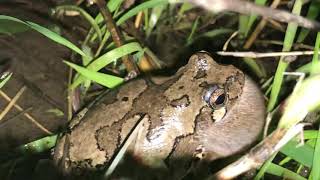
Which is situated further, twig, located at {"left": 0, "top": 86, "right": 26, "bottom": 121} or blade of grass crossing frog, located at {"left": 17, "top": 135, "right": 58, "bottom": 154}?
twig, located at {"left": 0, "top": 86, "right": 26, "bottom": 121}

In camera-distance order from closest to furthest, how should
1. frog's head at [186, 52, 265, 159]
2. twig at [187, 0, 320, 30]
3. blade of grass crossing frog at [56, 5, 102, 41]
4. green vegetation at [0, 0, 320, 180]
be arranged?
twig at [187, 0, 320, 30] < green vegetation at [0, 0, 320, 180] < frog's head at [186, 52, 265, 159] < blade of grass crossing frog at [56, 5, 102, 41]

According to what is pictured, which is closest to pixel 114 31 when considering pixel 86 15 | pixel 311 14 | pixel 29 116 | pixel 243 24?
pixel 86 15

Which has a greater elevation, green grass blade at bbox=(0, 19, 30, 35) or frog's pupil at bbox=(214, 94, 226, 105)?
green grass blade at bbox=(0, 19, 30, 35)

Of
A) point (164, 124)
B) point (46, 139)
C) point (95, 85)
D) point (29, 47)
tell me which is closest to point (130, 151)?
point (164, 124)

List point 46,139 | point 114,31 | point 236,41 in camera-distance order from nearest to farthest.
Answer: point 46,139, point 114,31, point 236,41

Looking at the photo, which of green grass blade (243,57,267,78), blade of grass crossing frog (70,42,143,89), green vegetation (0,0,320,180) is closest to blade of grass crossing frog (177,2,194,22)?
green vegetation (0,0,320,180)

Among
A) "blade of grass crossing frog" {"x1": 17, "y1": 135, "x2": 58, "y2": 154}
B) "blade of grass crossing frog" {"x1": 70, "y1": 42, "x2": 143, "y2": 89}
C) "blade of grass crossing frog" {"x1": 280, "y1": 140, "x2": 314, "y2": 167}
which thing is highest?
"blade of grass crossing frog" {"x1": 70, "y1": 42, "x2": 143, "y2": 89}

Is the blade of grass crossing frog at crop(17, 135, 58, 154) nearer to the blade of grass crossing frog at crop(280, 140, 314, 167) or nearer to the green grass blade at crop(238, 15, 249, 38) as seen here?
the blade of grass crossing frog at crop(280, 140, 314, 167)

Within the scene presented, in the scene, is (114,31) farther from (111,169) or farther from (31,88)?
(111,169)
